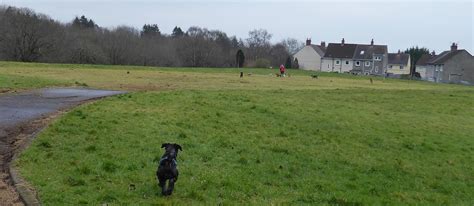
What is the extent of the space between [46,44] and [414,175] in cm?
8417

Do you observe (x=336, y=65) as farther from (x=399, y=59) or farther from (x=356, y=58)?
(x=399, y=59)

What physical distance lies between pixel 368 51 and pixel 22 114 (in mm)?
116494

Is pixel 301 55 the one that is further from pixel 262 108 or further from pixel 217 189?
Answer: pixel 217 189

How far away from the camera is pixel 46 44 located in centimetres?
8662

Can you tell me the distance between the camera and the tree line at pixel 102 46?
84250mm

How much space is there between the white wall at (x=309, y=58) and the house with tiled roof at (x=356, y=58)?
1.90 metres

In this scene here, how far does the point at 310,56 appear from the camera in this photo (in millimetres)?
130750

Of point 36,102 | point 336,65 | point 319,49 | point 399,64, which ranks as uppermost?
point 319,49

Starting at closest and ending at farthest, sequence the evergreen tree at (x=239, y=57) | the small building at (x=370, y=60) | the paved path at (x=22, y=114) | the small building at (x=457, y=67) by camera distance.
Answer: the paved path at (x=22, y=114)
the evergreen tree at (x=239, y=57)
the small building at (x=457, y=67)
the small building at (x=370, y=60)

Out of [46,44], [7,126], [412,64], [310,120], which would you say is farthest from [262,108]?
[412,64]

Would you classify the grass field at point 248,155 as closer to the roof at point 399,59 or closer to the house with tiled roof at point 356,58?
the house with tiled roof at point 356,58

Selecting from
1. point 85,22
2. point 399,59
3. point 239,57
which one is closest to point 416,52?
point 399,59

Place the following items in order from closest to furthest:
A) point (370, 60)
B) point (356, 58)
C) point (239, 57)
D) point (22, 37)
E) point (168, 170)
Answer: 1. point (168, 170)
2. point (22, 37)
3. point (239, 57)
4. point (370, 60)
5. point (356, 58)

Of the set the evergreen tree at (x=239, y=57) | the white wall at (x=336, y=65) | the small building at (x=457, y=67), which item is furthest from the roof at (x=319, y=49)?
the evergreen tree at (x=239, y=57)
